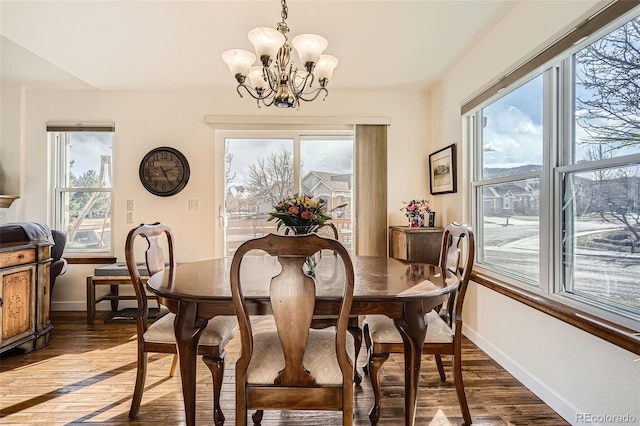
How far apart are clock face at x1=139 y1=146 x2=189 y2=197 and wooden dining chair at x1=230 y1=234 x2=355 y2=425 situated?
2686 millimetres

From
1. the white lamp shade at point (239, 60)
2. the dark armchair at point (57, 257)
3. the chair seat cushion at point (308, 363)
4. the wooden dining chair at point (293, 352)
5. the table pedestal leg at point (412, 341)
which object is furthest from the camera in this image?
the dark armchair at point (57, 257)

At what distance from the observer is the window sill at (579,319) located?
137 cm

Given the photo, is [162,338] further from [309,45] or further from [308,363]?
[309,45]

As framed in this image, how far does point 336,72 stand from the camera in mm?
3143

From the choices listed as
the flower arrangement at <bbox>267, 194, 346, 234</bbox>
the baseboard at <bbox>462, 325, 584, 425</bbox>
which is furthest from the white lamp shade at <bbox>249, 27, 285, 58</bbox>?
the baseboard at <bbox>462, 325, 584, 425</bbox>

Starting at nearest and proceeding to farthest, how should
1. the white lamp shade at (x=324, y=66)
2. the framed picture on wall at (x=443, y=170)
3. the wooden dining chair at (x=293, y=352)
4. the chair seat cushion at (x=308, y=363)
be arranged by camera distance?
the wooden dining chair at (x=293, y=352)
the chair seat cushion at (x=308, y=363)
the white lamp shade at (x=324, y=66)
the framed picture on wall at (x=443, y=170)

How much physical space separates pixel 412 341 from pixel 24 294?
9.55 ft

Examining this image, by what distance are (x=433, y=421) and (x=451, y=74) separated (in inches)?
115

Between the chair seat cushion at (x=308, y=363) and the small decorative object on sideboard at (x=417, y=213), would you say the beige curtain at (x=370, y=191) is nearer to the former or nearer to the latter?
the small decorative object on sideboard at (x=417, y=213)

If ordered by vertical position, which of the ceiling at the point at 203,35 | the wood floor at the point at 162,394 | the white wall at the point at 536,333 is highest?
the ceiling at the point at 203,35

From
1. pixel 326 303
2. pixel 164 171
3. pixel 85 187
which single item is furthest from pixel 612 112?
pixel 85 187

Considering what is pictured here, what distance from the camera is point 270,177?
3.70 metres

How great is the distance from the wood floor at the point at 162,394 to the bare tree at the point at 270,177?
1719 mm

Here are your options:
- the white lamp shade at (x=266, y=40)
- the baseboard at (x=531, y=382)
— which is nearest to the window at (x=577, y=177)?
the baseboard at (x=531, y=382)
